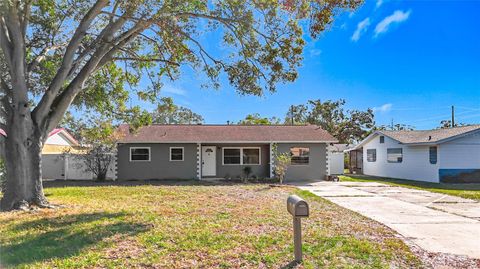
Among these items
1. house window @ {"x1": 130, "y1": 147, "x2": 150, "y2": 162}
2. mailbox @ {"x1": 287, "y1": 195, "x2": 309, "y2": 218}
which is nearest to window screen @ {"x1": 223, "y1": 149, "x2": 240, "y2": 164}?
A: house window @ {"x1": 130, "y1": 147, "x2": 150, "y2": 162}

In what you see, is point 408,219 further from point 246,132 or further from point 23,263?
point 246,132

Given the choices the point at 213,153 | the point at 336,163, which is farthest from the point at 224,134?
the point at 336,163

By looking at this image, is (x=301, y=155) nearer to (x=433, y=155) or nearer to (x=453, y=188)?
(x=433, y=155)

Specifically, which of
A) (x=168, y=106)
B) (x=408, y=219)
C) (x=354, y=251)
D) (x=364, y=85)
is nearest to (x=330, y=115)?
(x=364, y=85)

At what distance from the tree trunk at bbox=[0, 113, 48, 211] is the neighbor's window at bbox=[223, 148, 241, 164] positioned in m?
13.4

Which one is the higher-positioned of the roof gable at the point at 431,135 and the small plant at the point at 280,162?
the roof gable at the point at 431,135

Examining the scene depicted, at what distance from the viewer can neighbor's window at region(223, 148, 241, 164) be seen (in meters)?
22.8

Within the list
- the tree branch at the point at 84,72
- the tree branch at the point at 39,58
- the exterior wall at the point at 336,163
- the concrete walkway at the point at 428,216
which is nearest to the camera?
the concrete walkway at the point at 428,216

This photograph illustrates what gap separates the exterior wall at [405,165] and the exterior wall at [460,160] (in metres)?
0.37

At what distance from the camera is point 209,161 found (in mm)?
22844

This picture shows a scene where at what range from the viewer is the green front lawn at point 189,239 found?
18.1 ft

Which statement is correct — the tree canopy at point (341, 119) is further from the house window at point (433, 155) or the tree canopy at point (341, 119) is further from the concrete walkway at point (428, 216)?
the concrete walkway at point (428, 216)

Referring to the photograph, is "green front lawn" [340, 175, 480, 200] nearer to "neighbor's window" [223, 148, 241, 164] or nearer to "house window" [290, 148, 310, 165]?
"house window" [290, 148, 310, 165]

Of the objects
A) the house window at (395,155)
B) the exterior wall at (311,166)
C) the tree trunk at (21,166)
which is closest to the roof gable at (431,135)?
the house window at (395,155)
